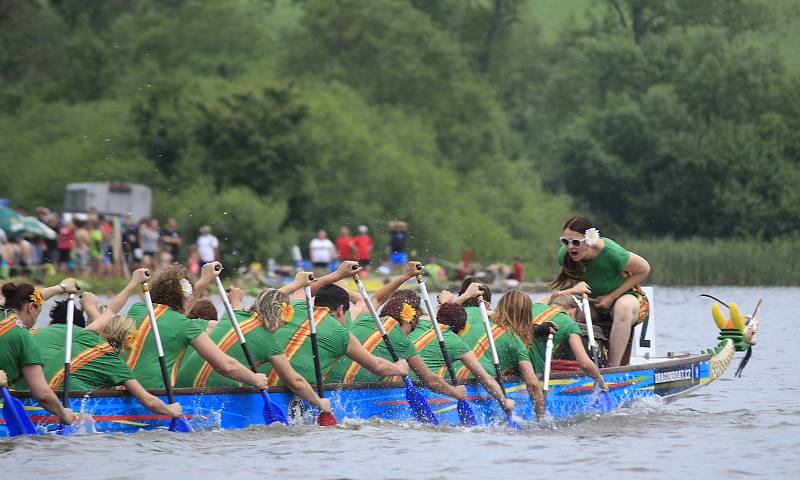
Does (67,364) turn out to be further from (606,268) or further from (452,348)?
(606,268)

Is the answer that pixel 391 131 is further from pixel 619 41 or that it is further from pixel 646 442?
pixel 646 442

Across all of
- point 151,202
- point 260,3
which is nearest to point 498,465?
point 151,202

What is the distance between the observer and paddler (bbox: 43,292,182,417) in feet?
36.3

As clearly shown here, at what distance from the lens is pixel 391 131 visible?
55.2m

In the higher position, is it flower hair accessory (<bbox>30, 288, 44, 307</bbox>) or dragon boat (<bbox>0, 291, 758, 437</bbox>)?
flower hair accessory (<bbox>30, 288, 44, 307</bbox>)

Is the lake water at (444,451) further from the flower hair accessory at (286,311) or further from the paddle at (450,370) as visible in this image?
the flower hair accessory at (286,311)

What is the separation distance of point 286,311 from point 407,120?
46.1m

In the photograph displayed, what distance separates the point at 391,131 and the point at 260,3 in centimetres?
2018

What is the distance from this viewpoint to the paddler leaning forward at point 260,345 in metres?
11.5

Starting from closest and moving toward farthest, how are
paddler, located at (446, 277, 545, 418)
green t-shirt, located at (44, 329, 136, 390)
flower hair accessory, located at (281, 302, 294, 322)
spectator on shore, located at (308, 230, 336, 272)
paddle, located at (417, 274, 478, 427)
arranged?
green t-shirt, located at (44, 329, 136, 390)
flower hair accessory, located at (281, 302, 294, 322)
paddle, located at (417, 274, 478, 427)
paddler, located at (446, 277, 545, 418)
spectator on shore, located at (308, 230, 336, 272)

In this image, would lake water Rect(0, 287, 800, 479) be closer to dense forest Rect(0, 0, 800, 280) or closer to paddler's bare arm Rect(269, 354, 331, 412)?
paddler's bare arm Rect(269, 354, 331, 412)

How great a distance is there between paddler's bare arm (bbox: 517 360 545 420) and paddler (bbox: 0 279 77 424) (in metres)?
3.80

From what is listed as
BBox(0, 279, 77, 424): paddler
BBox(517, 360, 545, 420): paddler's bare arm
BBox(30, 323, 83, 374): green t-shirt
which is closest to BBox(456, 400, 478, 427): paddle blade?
BBox(517, 360, 545, 420): paddler's bare arm

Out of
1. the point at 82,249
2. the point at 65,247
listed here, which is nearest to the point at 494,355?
the point at 82,249
